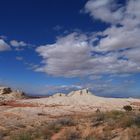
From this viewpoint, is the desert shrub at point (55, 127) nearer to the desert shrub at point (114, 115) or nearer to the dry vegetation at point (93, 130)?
the dry vegetation at point (93, 130)

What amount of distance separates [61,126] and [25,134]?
2325 millimetres

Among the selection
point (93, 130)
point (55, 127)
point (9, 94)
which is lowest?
point (93, 130)

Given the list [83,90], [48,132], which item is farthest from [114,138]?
[83,90]

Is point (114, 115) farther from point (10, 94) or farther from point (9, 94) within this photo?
point (10, 94)

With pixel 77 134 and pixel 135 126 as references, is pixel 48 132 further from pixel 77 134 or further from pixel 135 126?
pixel 135 126

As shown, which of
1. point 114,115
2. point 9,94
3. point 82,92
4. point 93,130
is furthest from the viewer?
point 82,92

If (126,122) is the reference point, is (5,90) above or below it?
above

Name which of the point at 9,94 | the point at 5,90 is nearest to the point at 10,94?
the point at 9,94

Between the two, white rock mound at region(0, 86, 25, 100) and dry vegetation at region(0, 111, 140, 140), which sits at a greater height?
white rock mound at region(0, 86, 25, 100)

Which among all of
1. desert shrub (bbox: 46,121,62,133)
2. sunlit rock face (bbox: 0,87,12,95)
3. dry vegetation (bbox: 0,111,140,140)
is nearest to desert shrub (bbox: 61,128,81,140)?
dry vegetation (bbox: 0,111,140,140)

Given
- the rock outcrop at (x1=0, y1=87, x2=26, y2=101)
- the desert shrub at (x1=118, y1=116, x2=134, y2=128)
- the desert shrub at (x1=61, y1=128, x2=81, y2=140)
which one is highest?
the rock outcrop at (x1=0, y1=87, x2=26, y2=101)

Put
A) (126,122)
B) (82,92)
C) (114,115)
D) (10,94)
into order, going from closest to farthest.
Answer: (126,122), (114,115), (10,94), (82,92)

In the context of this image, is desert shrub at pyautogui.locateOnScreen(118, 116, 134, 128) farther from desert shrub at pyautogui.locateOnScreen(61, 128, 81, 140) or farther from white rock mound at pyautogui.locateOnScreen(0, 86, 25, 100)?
white rock mound at pyautogui.locateOnScreen(0, 86, 25, 100)

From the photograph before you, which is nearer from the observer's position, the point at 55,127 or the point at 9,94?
the point at 55,127
